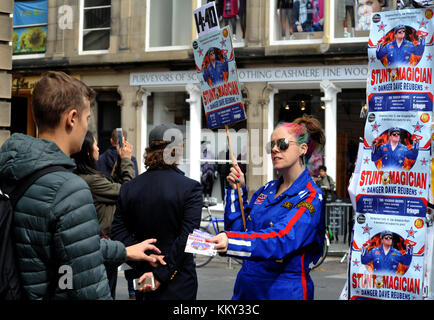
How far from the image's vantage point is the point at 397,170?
4.07 meters

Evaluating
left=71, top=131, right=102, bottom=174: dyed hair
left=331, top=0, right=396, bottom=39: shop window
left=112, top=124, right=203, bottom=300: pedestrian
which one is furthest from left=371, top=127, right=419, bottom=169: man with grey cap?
left=331, top=0, right=396, bottom=39: shop window

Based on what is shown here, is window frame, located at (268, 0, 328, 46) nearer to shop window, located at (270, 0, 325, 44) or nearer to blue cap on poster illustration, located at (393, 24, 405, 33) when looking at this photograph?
shop window, located at (270, 0, 325, 44)

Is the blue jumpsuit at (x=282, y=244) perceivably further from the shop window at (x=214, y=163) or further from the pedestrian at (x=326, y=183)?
the shop window at (x=214, y=163)

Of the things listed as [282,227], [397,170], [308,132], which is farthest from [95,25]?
[282,227]

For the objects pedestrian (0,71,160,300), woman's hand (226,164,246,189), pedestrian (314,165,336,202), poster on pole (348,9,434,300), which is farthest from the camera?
pedestrian (314,165,336,202)

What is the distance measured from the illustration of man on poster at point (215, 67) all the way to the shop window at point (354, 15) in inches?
464

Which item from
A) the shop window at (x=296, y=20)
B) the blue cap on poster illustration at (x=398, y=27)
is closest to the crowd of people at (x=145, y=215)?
the blue cap on poster illustration at (x=398, y=27)

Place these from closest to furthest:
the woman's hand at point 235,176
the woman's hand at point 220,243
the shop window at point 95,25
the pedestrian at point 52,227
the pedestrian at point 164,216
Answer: the pedestrian at point 52,227, the woman's hand at point 220,243, the woman's hand at point 235,176, the pedestrian at point 164,216, the shop window at point 95,25

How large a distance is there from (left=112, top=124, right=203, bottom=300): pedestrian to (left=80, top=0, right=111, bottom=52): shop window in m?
14.6

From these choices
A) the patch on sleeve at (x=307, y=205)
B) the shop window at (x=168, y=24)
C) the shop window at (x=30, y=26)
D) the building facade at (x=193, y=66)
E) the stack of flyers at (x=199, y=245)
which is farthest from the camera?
the shop window at (x=30, y=26)

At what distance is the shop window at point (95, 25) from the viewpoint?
1878 centimetres

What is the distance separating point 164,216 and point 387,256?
146 centimetres

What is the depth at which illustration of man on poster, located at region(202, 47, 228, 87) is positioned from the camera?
4.33 meters

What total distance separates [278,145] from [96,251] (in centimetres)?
185
